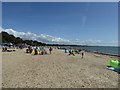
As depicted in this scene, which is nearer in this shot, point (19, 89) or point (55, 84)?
point (19, 89)

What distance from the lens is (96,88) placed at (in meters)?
4.51

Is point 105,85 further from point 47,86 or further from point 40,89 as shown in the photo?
point 40,89

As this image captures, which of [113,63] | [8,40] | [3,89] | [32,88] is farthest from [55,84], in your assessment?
[8,40]

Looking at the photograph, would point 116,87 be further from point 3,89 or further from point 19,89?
point 3,89

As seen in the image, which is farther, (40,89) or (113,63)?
(113,63)

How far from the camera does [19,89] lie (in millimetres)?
4250

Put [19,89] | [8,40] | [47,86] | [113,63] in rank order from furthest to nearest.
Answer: [8,40], [113,63], [47,86], [19,89]

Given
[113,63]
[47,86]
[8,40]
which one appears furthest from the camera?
[8,40]

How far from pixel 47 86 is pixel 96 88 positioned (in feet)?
7.98

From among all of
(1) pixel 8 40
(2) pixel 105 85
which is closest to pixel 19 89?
(2) pixel 105 85

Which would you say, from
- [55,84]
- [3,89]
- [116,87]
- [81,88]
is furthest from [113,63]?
[3,89]

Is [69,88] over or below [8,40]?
below

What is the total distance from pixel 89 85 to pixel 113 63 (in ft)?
18.9

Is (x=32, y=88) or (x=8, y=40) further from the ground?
(x=8, y=40)
